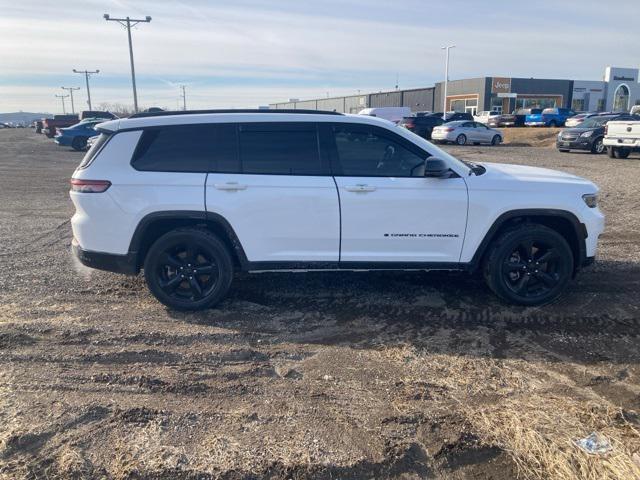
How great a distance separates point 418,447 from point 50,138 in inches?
1629

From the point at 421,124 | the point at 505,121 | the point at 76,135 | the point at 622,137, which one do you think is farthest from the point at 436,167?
the point at 505,121

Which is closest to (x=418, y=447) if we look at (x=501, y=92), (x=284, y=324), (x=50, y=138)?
(x=284, y=324)

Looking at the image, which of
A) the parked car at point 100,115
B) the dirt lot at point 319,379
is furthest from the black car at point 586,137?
the parked car at point 100,115

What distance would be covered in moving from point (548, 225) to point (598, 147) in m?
20.9

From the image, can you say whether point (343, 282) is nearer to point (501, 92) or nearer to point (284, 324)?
point (284, 324)

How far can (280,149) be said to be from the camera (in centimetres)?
494

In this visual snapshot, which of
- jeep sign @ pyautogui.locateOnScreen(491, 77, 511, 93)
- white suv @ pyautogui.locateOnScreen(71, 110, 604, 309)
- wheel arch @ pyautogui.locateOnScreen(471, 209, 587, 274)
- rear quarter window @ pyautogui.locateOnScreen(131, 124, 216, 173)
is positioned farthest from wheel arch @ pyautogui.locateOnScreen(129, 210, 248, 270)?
jeep sign @ pyautogui.locateOnScreen(491, 77, 511, 93)

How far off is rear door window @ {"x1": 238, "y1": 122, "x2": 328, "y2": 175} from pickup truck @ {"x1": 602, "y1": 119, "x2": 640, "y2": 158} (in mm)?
18616

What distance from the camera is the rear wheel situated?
22.8 metres

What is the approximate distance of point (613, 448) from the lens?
117 inches

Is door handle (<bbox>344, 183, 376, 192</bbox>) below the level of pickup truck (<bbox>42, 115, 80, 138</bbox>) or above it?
below

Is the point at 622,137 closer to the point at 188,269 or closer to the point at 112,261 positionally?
the point at 188,269

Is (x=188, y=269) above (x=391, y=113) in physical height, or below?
below

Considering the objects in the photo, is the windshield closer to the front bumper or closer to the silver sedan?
the front bumper
